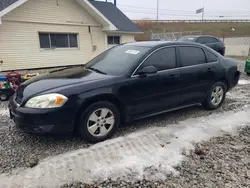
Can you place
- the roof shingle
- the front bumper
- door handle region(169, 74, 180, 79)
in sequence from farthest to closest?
the roof shingle → door handle region(169, 74, 180, 79) → the front bumper

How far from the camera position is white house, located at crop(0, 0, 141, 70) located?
1021 centimetres

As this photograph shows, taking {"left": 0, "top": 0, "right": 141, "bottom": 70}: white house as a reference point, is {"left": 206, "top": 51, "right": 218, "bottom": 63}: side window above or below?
below

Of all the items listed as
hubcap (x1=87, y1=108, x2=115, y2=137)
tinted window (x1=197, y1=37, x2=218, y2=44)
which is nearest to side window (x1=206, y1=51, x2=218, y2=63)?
hubcap (x1=87, y1=108, x2=115, y2=137)

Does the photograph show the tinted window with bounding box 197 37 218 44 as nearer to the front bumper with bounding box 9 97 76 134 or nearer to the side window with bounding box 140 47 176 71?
the side window with bounding box 140 47 176 71

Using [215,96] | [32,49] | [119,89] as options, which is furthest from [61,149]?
[32,49]

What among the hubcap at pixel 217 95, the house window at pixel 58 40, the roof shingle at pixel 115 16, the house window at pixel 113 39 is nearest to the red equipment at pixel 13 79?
the hubcap at pixel 217 95

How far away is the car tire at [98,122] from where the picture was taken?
3.28 meters

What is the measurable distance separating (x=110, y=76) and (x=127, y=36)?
40.3 feet

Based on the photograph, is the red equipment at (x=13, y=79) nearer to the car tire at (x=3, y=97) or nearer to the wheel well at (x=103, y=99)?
the car tire at (x=3, y=97)

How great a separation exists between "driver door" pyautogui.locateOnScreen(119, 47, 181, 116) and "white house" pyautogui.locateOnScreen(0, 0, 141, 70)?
328 inches

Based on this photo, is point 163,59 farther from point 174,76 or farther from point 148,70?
point 148,70

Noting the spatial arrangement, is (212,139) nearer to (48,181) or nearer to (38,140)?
(48,181)

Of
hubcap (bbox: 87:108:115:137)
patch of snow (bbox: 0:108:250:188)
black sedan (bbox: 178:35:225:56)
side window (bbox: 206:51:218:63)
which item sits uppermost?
black sedan (bbox: 178:35:225:56)

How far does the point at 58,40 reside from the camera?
39.1 feet
